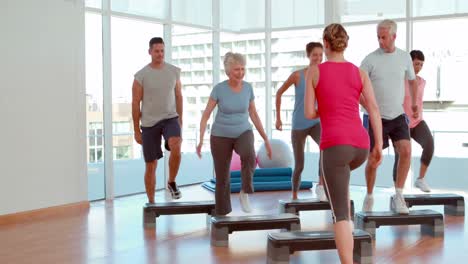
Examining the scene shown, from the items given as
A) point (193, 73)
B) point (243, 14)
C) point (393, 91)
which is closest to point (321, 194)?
point (393, 91)

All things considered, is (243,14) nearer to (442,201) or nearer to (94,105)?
(94,105)

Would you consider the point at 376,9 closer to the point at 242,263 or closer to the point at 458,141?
the point at 458,141

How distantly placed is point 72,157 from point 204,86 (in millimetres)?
3137

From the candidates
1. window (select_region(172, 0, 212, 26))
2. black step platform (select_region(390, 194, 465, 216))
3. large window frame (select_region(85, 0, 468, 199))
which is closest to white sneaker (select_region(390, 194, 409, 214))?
black step platform (select_region(390, 194, 465, 216))

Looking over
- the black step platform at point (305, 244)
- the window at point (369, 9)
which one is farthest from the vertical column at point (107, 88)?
the black step platform at point (305, 244)

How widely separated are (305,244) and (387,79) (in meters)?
1.90

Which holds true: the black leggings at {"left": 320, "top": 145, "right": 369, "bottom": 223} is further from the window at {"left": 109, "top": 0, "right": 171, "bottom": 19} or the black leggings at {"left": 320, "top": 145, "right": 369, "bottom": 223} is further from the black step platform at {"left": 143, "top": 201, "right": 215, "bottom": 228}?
the window at {"left": 109, "top": 0, "right": 171, "bottom": 19}

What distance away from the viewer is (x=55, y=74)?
24.0 feet

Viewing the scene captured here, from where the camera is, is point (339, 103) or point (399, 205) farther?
point (399, 205)

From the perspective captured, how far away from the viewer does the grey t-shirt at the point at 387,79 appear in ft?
18.7

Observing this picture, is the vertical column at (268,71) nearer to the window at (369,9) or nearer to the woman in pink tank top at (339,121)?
the window at (369,9)

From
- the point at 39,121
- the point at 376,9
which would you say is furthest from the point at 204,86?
the point at 39,121

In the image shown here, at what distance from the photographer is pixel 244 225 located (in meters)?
5.41

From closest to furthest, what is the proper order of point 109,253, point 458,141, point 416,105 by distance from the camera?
point 109,253
point 416,105
point 458,141
